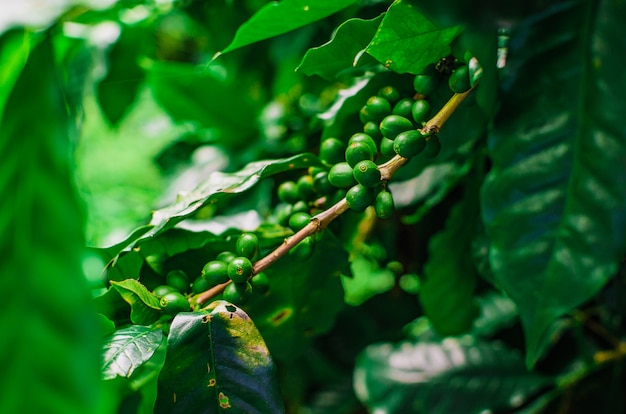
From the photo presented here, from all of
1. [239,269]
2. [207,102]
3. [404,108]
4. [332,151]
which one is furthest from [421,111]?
[207,102]

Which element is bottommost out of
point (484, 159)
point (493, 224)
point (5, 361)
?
point (484, 159)

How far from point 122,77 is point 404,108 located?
0.79 metres

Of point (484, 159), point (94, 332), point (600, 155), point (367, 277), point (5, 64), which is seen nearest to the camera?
point (94, 332)

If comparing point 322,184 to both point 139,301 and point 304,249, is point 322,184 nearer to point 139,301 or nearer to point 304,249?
point 304,249

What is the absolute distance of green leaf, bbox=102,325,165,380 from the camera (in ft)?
1.65

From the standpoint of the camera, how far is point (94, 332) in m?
0.30

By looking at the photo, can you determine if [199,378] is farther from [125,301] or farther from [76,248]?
[76,248]

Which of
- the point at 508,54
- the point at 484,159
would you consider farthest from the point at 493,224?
the point at 484,159

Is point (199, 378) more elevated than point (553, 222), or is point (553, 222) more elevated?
point (553, 222)

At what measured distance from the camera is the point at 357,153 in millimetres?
575

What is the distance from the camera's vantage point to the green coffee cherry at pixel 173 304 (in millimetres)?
571

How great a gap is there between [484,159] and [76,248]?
1.98 feet

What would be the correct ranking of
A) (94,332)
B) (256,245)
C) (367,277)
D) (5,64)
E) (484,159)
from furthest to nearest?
1. (5,64)
2. (367,277)
3. (484,159)
4. (256,245)
5. (94,332)

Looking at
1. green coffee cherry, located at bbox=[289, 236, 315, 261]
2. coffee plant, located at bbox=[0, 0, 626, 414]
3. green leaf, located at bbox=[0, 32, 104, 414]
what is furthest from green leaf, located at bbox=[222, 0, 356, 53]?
green leaf, located at bbox=[0, 32, 104, 414]
